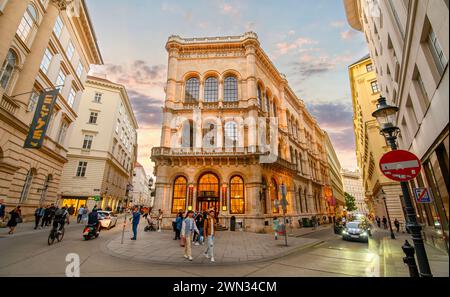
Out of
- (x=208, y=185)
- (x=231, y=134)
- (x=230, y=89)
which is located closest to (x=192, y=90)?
(x=230, y=89)

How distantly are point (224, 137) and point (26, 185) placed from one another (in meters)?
18.7

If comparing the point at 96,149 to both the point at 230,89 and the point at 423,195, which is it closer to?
the point at 230,89

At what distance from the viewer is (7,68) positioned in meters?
14.4

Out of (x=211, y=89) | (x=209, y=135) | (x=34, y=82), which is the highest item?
(x=211, y=89)

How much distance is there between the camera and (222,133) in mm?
22250

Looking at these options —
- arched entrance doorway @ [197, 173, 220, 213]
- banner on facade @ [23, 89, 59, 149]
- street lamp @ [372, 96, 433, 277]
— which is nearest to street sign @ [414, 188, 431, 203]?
street lamp @ [372, 96, 433, 277]

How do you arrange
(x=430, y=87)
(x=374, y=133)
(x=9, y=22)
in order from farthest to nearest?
(x=374, y=133), (x=9, y=22), (x=430, y=87)

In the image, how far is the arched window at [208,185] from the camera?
20.3 metres

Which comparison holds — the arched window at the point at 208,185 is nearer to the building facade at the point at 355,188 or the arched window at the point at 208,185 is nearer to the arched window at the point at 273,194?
the arched window at the point at 273,194

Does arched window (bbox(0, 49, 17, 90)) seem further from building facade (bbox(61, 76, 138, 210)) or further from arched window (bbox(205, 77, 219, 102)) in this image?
building facade (bbox(61, 76, 138, 210))

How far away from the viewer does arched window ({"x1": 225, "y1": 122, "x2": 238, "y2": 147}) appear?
2227 cm

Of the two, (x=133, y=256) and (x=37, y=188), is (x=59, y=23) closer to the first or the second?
(x=37, y=188)

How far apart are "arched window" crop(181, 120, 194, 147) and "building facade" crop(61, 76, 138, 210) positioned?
17363 millimetres

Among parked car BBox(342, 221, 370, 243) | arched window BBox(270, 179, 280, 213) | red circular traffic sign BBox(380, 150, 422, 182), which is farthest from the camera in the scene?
arched window BBox(270, 179, 280, 213)
